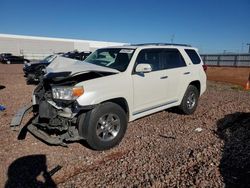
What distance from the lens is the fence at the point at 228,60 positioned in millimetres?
25513

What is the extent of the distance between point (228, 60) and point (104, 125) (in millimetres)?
26437

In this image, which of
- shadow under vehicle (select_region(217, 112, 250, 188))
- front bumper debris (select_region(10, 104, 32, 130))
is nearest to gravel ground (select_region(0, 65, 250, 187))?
shadow under vehicle (select_region(217, 112, 250, 188))

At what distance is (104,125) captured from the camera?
4094 millimetres

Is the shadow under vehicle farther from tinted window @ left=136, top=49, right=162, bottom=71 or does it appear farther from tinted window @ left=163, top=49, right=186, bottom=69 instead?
tinted window @ left=136, top=49, right=162, bottom=71

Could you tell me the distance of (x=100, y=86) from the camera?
12.8ft

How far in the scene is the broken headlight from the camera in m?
3.66

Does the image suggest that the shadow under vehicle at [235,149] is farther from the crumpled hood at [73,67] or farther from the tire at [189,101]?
the crumpled hood at [73,67]

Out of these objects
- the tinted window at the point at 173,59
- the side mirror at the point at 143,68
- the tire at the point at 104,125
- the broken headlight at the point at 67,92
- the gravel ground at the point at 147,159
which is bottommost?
the gravel ground at the point at 147,159

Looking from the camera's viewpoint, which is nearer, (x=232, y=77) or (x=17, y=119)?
(x=17, y=119)

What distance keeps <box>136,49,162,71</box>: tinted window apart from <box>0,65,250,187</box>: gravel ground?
1.42 metres

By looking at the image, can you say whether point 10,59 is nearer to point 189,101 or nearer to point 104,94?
point 189,101

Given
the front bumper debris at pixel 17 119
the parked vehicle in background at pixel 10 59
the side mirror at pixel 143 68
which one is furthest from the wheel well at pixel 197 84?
the parked vehicle in background at pixel 10 59

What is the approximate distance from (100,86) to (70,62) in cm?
129

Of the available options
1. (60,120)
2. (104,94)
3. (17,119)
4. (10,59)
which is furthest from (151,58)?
(10,59)
